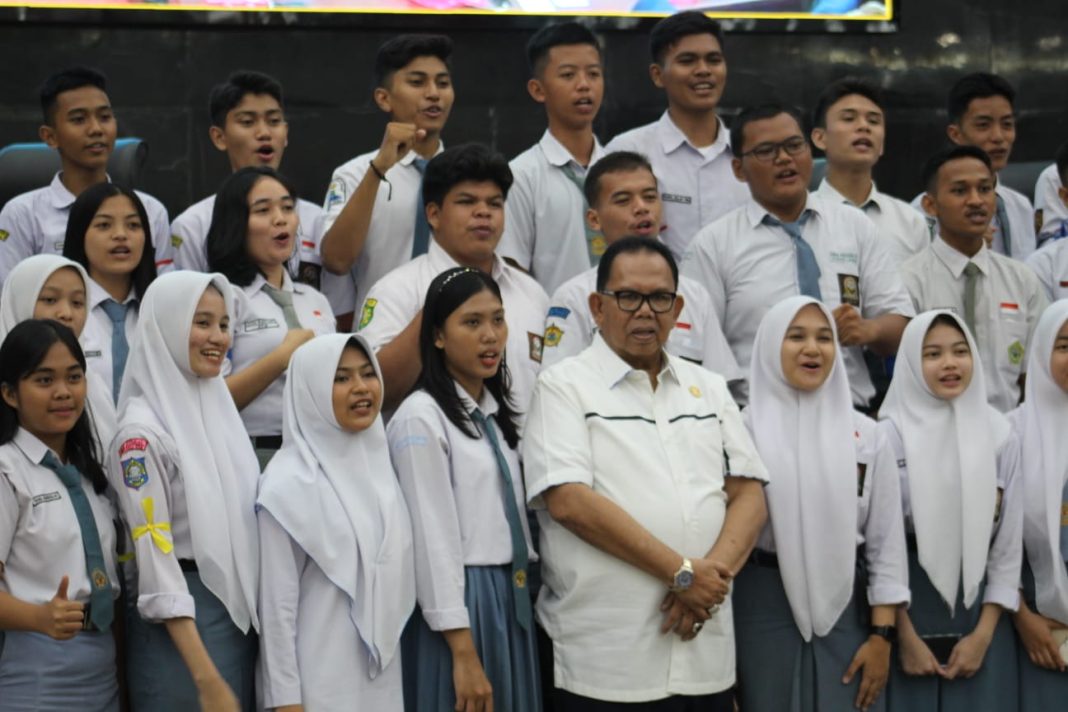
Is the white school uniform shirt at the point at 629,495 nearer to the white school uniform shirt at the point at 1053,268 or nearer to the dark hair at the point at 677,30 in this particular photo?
the dark hair at the point at 677,30

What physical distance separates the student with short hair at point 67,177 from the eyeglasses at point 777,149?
6.23 ft

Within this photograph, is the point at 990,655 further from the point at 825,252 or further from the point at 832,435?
the point at 825,252

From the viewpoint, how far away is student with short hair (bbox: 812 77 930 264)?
5527 millimetres

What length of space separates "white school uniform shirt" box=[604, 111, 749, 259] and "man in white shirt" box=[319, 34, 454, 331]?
0.65 m

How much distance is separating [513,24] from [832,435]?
10.9 feet

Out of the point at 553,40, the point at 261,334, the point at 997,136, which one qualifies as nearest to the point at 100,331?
the point at 261,334

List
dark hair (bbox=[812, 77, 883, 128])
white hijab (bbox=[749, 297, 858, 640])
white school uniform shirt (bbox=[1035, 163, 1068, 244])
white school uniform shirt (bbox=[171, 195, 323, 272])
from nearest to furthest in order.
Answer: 1. white hijab (bbox=[749, 297, 858, 640])
2. white school uniform shirt (bbox=[171, 195, 323, 272])
3. dark hair (bbox=[812, 77, 883, 128])
4. white school uniform shirt (bbox=[1035, 163, 1068, 244])

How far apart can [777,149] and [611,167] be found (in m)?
0.57

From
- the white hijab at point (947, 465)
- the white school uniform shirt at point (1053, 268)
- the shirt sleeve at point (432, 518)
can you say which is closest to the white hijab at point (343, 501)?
the shirt sleeve at point (432, 518)

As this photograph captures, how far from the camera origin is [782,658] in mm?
4133

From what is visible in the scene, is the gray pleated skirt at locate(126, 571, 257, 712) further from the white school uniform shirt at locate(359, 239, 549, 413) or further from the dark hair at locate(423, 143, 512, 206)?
the dark hair at locate(423, 143, 512, 206)

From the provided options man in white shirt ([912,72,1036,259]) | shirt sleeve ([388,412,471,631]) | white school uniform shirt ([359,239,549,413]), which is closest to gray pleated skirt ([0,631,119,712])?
shirt sleeve ([388,412,471,631])

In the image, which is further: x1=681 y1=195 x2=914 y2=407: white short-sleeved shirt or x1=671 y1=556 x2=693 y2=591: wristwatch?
x1=681 y1=195 x2=914 y2=407: white short-sleeved shirt

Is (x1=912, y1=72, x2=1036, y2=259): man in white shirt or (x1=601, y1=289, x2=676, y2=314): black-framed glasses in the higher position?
(x1=912, y1=72, x2=1036, y2=259): man in white shirt
